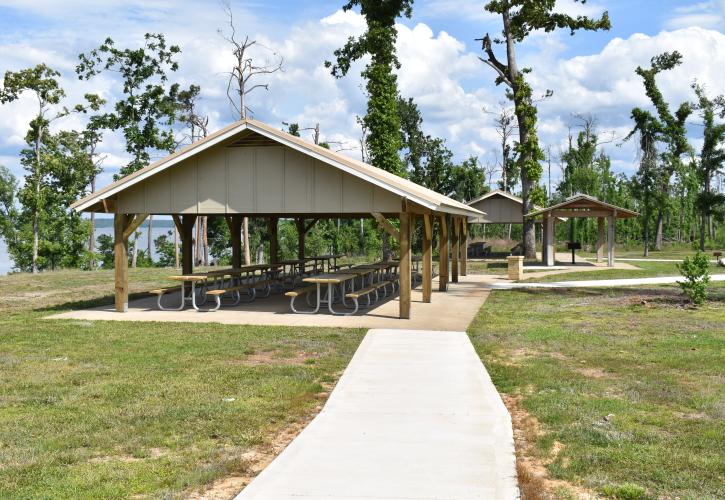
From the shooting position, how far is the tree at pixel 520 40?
30.9 meters

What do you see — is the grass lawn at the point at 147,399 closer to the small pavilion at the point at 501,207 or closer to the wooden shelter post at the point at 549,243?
the wooden shelter post at the point at 549,243

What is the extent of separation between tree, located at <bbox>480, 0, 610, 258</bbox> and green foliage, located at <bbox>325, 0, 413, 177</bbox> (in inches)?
177

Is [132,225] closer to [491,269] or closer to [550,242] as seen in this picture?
[491,269]

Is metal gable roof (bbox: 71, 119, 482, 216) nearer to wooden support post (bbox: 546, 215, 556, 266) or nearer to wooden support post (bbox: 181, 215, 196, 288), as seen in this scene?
wooden support post (bbox: 181, 215, 196, 288)

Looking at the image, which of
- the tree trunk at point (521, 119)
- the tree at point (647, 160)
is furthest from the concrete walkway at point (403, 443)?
the tree at point (647, 160)

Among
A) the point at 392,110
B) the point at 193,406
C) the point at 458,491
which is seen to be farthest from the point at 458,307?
the point at 392,110

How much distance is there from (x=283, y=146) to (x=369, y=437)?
843 cm

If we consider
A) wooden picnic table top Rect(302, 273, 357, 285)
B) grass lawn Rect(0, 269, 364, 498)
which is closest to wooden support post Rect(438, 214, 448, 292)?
wooden picnic table top Rect(302, 273, 357, 285)

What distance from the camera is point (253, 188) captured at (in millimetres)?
13023

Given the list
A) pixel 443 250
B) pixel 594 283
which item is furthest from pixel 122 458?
pixel 594 283

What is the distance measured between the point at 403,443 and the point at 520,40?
97.8ft

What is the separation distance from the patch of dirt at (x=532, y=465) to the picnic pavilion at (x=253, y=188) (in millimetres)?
6356

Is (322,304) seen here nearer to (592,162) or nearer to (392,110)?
(392,110)

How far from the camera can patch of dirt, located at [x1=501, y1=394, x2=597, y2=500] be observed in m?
4.24
